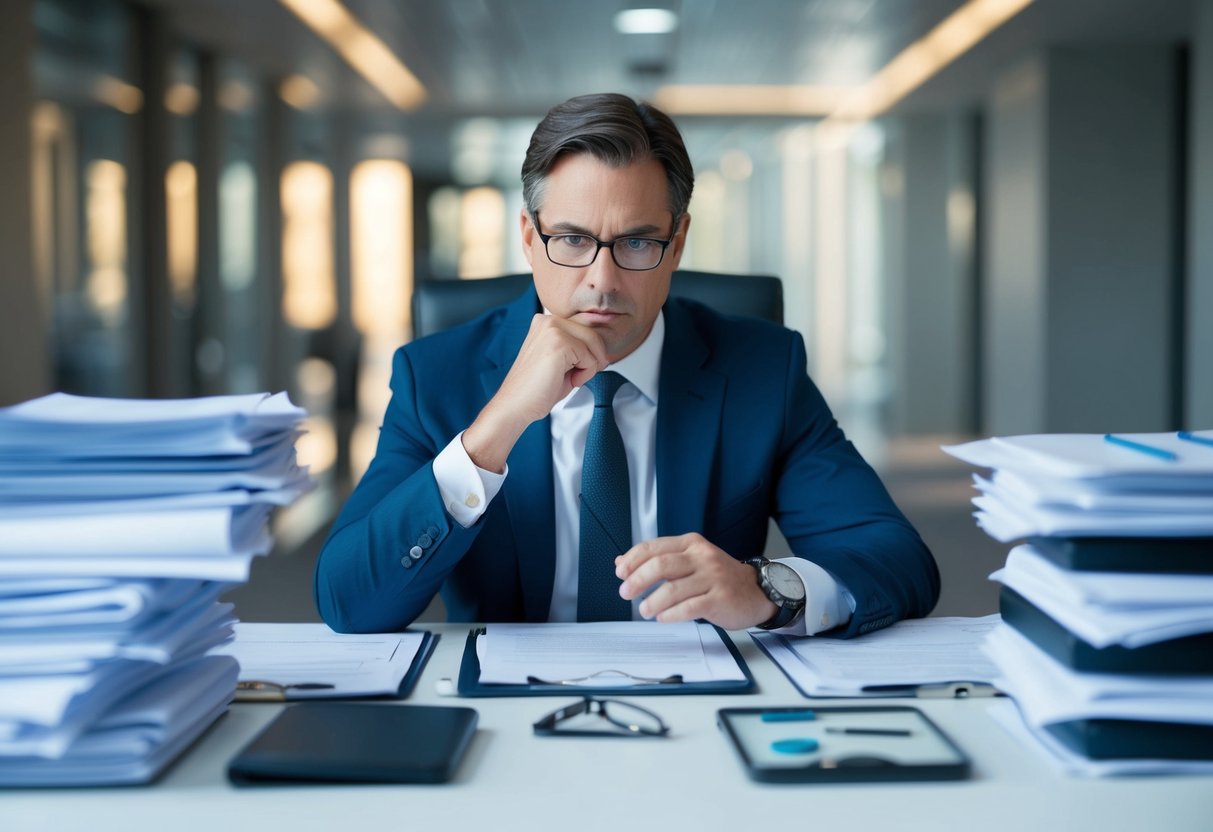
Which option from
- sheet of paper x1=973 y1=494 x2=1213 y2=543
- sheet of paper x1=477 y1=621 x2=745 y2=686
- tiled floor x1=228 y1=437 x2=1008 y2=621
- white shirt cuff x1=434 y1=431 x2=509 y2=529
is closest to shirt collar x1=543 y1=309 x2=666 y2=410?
white shirt cuff x1=434 y1=431 x2=509 y2=529

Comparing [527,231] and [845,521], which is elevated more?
[527,231]

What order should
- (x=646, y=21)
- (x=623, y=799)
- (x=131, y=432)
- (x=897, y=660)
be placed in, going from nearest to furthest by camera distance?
1. (x=623, y=799)
2. (x=131, y=432)
3. (x=897, y=660)
4. (x=646, y=21)

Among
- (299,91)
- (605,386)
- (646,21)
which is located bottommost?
(605,386)

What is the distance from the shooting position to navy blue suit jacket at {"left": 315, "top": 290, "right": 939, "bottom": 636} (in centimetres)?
176

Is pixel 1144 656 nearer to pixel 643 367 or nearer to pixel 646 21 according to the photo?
pixel 643 367

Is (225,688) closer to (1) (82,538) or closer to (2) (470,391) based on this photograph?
(1) (82,538)

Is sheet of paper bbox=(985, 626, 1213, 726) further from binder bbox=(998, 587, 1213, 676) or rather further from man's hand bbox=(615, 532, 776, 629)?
man's hand bbox=(615, 532, 776, 629)

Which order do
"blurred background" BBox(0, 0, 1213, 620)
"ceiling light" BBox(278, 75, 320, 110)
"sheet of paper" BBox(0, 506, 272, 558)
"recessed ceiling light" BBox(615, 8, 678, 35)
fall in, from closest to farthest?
"sheet of paper" BBox(0, 506, 272, 558)
"blurred background" BBox(0, 0, 1213, 620)
"recessed ceiling light" BBox(615, 8, 678, 35)
"ceiling light" BBox(278, 75, 320, 110)

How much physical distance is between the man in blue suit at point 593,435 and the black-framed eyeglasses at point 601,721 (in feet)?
1.48

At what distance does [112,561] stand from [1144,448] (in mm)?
905

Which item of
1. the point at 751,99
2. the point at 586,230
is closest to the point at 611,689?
the point at 586,230

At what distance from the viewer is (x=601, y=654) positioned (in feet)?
4.33

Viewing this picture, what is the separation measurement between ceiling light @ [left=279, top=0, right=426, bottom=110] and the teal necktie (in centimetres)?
666

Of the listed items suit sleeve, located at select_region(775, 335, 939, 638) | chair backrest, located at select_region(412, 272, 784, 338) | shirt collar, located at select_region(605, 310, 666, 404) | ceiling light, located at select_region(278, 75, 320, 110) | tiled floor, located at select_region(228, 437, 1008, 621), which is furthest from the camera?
ceiling light, located at select_region(278, 75, 320, 110)
